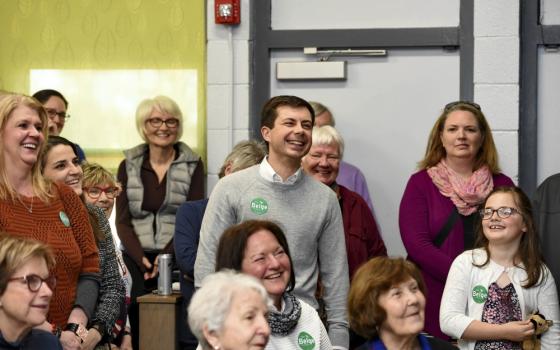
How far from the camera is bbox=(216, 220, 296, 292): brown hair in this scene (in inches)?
136

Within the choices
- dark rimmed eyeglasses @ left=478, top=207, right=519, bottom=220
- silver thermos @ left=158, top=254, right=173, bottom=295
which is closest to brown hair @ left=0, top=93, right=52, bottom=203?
silver thermos @ left=158, top=254, right=173, bottom=295

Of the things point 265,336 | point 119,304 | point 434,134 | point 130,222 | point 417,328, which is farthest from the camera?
point 130,222

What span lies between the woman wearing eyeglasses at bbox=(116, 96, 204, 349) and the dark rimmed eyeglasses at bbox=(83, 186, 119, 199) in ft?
1.74

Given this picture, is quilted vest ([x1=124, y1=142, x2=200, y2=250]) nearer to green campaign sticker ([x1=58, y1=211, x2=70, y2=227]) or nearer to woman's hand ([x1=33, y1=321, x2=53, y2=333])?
green campaign sticker ([x1=58, y1=211, x2=70, y2=227])

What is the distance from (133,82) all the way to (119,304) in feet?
9.18

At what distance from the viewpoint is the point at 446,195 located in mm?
4672

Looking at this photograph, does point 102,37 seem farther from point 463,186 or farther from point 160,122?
point 463,186

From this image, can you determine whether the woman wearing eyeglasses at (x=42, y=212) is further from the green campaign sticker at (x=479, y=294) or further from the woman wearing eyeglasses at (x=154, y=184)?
the woman wearing eyeglasses at (x=154, y=184)

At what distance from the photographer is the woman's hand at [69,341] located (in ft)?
11.6

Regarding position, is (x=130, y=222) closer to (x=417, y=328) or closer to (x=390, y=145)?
(x=390, y=145)

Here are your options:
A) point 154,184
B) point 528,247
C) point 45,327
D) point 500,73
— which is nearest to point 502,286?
point 528,247

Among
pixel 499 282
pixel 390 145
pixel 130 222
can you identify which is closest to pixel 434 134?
pixel 499 282

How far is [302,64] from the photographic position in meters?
6.23

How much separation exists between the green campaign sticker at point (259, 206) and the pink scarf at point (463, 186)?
1074 millimetres
